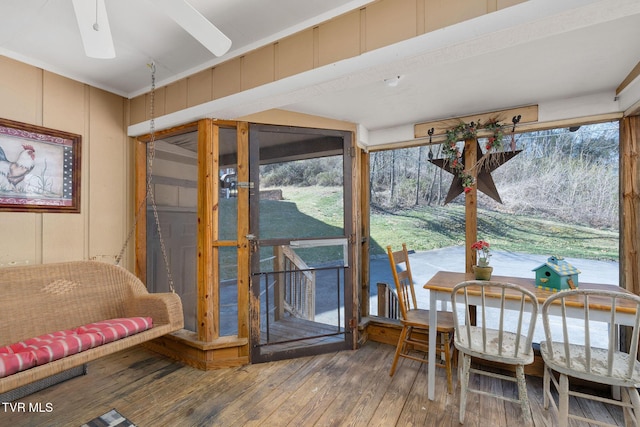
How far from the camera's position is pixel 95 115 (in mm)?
2527

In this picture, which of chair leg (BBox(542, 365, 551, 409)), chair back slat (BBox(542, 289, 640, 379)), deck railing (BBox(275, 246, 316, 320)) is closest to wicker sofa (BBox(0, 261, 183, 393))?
deck railing (BBox(275, 246, 316, 320))

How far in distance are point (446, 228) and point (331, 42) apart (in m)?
2.09

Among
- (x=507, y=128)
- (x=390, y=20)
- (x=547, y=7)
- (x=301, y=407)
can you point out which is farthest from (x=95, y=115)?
(x=507, y=128)

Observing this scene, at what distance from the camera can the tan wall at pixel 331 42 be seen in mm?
1333

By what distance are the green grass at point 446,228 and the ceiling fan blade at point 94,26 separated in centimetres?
155

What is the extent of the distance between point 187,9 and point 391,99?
1747mm

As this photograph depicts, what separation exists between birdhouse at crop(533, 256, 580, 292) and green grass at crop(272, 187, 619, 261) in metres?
0.41

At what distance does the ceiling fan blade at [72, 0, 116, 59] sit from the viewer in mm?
1250

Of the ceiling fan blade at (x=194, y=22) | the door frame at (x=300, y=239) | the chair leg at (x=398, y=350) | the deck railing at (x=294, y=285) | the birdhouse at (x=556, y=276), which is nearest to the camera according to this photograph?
the ceiling fan blade at (x=194, y=22)

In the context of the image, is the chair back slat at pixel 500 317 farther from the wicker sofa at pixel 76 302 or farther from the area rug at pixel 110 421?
the area rug at pixel 110 421

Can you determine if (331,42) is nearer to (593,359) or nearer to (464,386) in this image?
(464,386)

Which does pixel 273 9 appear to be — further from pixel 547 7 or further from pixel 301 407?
pixel 301 407

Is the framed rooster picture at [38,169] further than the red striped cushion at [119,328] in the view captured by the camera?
Yes

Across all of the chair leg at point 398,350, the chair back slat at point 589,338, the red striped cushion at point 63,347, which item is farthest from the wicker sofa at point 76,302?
the chair back slat at point 589,338
